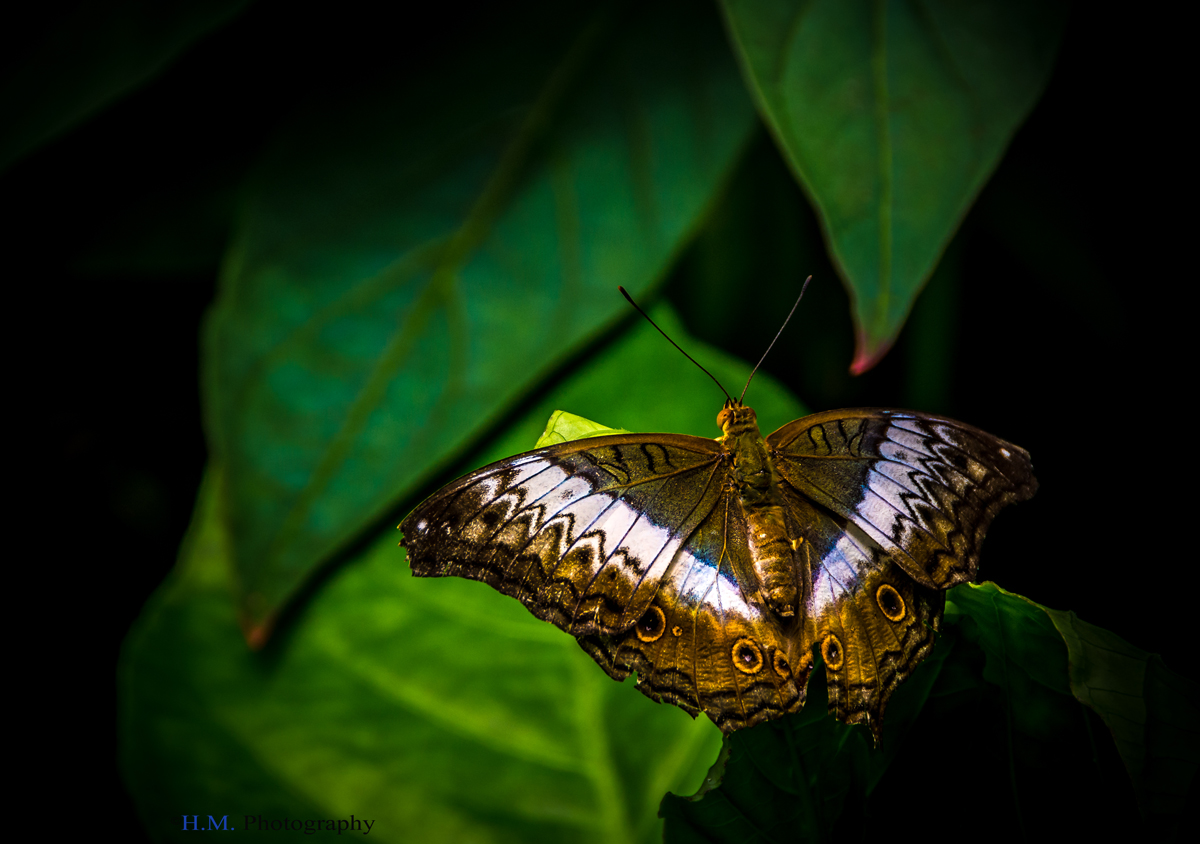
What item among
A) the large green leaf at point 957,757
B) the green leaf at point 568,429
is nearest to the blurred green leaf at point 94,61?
the green leaf at point 568,429

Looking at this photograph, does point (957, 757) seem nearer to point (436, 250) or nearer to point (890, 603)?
point (890, 603)

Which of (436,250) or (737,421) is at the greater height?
(436,250)

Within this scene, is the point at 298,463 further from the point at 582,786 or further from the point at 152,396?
the point at 152,396

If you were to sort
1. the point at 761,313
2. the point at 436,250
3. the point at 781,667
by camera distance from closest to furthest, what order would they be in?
the point at 781,667 → the point at 436,250 → the point at 761,313

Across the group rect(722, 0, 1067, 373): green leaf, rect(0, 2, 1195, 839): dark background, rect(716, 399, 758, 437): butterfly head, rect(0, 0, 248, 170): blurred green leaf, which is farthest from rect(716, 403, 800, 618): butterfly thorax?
rect(0, 0, 248, 170): blurred green leaf

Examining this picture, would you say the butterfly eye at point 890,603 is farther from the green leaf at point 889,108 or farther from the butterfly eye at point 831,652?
the green leaf at point 889,108

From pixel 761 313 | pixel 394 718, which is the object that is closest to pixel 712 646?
pixel 394 718
